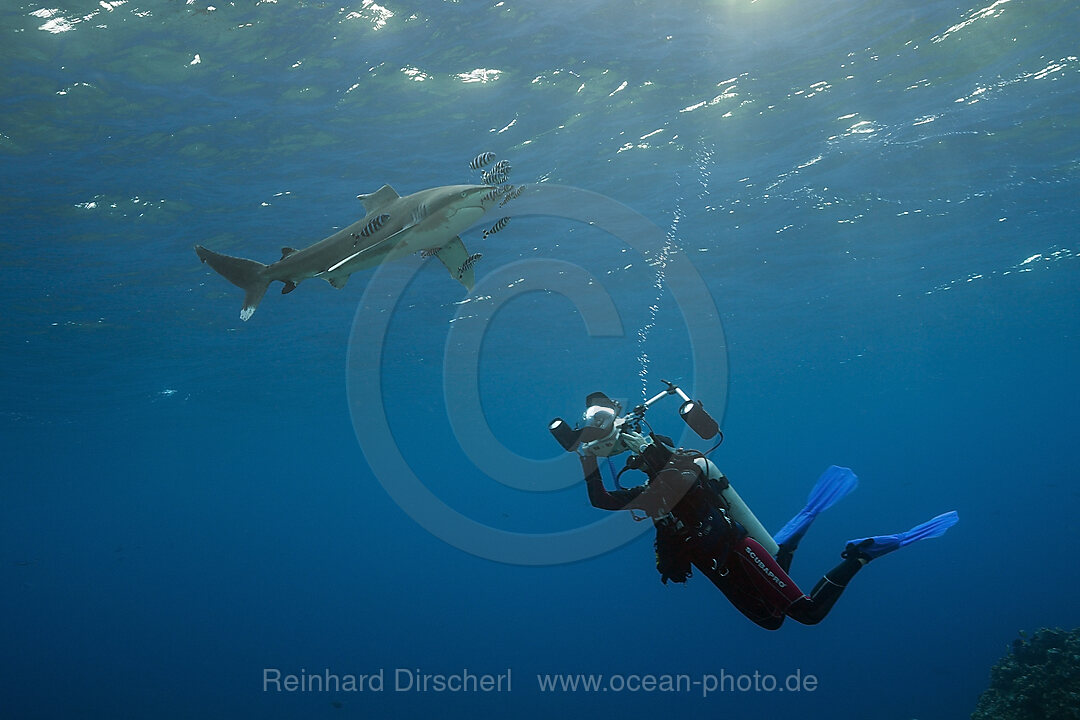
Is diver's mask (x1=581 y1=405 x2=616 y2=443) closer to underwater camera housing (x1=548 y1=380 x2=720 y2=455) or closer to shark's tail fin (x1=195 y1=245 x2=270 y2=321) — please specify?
underwater camera housing (x1=548 y1=380 x2=720 y2=455)

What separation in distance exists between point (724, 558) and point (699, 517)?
2.00 feet

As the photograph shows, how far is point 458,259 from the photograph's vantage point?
577 cm

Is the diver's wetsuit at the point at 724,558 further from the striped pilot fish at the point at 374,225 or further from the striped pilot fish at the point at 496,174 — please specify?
the striped pilot fish at the point at 374,225

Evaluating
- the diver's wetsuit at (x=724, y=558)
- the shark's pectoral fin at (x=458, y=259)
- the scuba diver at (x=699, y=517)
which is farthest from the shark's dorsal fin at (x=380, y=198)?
the diver's wetsuit at (x=724, y=558)

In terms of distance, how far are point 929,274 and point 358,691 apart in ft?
137

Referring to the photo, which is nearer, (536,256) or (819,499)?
(819,499)

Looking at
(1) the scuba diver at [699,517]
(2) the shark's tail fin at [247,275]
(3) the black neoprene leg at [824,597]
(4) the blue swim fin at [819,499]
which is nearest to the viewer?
(2) the shark's tail fin at [247,275]

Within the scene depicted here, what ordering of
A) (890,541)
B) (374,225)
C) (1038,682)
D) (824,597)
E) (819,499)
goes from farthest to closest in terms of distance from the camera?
(1038,682)
(819,499)
(890,541)
(824,597)
(374,225)

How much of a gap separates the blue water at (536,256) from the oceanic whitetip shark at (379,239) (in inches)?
237

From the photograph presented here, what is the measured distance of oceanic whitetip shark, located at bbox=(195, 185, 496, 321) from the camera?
452 cm

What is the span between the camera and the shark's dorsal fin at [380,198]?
5.32 m

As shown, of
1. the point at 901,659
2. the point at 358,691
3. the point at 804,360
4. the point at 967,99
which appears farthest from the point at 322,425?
the point at 967,99

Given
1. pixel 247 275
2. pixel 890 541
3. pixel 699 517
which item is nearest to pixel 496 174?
pixel 247 275
